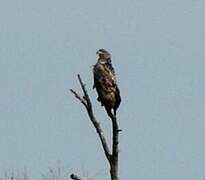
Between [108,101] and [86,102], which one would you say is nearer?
[86,102]

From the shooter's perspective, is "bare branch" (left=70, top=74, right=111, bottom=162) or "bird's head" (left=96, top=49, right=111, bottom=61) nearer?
"bare branch" (left=70, top=74, right=111, bottom=162)

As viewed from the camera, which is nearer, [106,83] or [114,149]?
[114,149]

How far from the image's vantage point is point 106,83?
24.0 ft

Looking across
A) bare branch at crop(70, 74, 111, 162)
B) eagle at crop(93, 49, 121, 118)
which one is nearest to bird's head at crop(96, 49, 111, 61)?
eagle at crop(93, 49, 121, 118)

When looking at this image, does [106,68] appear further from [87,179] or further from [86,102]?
[87,179]

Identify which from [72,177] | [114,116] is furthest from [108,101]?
[72,177]

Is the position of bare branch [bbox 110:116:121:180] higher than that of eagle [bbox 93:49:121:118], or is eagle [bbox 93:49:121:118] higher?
eagle [bbox 93:49:121:118]

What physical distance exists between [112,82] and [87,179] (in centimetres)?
146

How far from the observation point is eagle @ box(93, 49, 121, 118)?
723 cm

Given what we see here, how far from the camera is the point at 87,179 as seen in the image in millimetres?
6746

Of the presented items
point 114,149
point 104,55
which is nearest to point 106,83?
point 104,55

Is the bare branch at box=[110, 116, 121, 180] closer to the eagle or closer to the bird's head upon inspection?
the eagle

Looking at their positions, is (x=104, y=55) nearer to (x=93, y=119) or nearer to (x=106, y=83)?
(x=106, y=83)

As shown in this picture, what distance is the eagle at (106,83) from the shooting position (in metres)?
7.23
